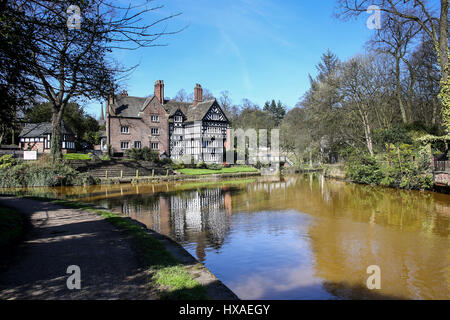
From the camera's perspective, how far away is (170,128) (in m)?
46.6

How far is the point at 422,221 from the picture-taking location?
1183cm

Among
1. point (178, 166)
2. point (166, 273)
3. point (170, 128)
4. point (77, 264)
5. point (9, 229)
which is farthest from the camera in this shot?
point (170, 128)

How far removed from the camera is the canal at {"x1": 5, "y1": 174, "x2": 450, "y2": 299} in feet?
20.7

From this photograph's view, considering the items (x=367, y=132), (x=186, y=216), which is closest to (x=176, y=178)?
(x=186, y=216)

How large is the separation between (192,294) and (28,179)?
25.3 meters

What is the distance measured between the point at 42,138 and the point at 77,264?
1758 inches

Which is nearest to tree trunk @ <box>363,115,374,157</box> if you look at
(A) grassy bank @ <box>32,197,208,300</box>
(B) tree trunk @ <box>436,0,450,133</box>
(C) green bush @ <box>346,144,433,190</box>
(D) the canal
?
(C) green bush @ <box>346,144,433,190</box>

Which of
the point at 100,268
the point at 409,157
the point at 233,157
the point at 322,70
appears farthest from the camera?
the point at 233,157

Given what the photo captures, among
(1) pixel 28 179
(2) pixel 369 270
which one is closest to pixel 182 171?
(1) pixel 28 179

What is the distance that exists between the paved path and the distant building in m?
37.7

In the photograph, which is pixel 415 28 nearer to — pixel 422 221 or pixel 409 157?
pixel 409 157

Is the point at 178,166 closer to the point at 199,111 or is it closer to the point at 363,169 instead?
the point at 199,111

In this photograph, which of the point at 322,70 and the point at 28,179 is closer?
the point at 28,179

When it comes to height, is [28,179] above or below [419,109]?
below
